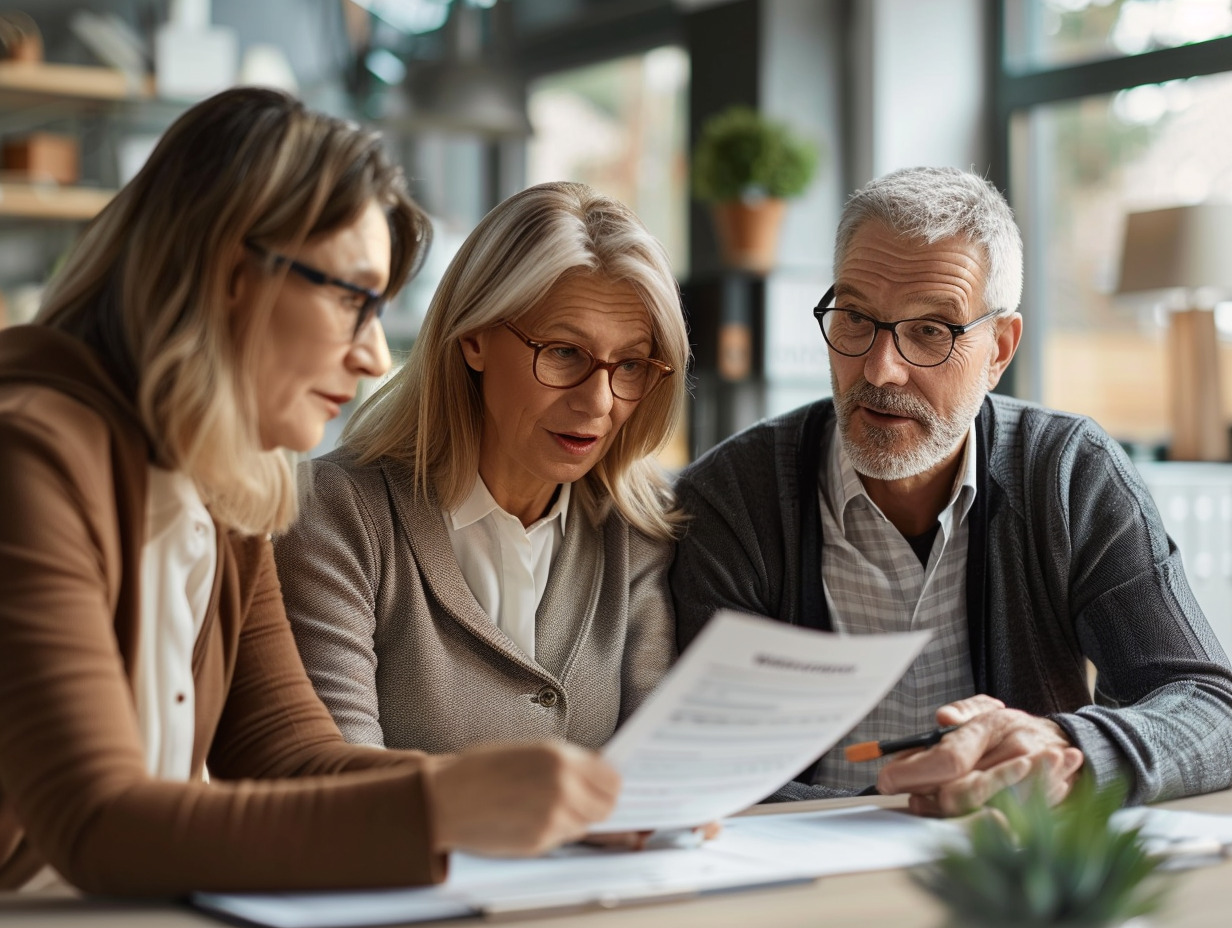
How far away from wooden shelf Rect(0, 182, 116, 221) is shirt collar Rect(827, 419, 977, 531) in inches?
122

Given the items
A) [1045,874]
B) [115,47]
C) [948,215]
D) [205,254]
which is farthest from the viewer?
[115,47]

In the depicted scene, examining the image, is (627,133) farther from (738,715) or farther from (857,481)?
(738,715)

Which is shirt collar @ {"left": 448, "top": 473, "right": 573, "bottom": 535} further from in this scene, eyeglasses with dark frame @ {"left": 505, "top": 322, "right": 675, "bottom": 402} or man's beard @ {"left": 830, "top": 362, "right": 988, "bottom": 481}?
man's beard @ {"left": 830, "top": 362, "right": 988, "bottom": 481}

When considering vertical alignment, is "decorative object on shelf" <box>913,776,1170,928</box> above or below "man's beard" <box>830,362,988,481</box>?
below

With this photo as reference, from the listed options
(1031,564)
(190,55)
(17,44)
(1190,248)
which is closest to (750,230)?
(1190,248)

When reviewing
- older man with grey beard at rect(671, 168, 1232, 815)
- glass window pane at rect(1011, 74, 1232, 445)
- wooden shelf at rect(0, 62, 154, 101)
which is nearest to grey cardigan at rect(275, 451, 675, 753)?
older man with grey beard at rect(671, 168, 1232, 815)

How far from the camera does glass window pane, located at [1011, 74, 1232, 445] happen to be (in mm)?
3840

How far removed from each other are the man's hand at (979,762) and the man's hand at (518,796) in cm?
45

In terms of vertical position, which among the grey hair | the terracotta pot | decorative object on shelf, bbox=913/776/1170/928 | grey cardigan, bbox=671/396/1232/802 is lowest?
decorative object on shelf, bbox=913/776/1170/928

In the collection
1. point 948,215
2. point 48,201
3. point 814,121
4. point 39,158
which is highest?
point 814,121

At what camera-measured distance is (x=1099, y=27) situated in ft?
13.3

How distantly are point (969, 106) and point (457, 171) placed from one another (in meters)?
2.19

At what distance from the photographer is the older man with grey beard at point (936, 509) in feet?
5.65

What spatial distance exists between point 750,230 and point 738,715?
11.5ft
